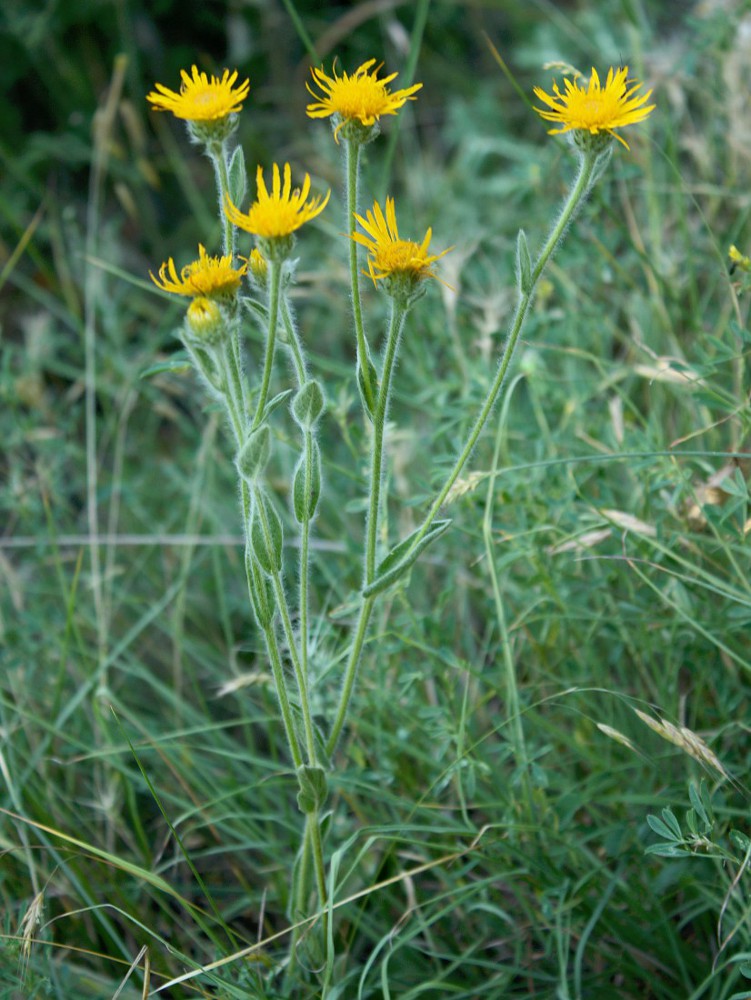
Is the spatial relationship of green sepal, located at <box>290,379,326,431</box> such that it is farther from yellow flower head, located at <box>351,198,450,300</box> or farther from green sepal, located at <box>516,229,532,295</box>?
green sepal, located at <box>516,229,532,295</box>

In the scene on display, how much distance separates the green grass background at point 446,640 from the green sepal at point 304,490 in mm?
223

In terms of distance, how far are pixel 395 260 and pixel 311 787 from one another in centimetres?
55

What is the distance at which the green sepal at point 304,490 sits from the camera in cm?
103

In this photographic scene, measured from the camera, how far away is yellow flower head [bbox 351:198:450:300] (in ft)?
3.15

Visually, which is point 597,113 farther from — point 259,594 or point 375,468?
point 259,594

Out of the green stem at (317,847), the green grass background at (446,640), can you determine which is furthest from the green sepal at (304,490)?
the green stem at (317,847)

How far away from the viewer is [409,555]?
0.99 m

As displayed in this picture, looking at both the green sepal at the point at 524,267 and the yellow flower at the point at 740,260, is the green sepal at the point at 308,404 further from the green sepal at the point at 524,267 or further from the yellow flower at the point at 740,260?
the yellow flower at the point at 740,260

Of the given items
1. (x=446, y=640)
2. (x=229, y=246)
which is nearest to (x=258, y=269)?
(x=229, y=246)

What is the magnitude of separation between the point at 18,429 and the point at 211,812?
85 cm

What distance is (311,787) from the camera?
105cm

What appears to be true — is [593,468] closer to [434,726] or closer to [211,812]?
[434,726]

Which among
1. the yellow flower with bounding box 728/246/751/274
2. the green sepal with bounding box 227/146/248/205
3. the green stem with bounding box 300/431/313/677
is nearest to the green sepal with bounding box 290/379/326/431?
the green stem with bounding box 300/431/313/677

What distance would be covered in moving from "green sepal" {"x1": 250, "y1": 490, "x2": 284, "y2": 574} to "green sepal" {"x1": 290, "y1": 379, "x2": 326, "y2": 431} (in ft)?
Result: 0.28
